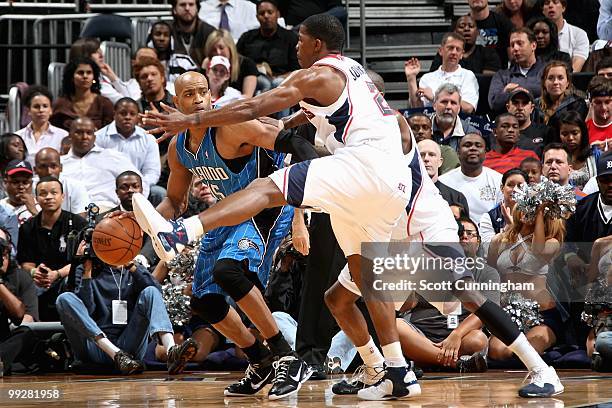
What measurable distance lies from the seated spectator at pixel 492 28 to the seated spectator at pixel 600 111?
7.28 feet

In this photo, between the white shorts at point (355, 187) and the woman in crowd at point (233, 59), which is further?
the woman in crowd at point (233, 59)

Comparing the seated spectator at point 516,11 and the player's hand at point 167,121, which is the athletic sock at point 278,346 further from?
the seated spectator at point 516,11

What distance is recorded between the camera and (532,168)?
892cm

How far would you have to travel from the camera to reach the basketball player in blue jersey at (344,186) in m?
4.90

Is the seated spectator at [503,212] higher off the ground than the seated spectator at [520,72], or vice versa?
the seated spectator at [520,72]

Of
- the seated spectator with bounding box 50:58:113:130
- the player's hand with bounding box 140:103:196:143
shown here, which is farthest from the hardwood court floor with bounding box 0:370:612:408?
the seated spectator with bounding box 50:58:113:130

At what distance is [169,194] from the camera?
20.3 ft

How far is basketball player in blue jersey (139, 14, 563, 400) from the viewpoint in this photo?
4898 millimetres

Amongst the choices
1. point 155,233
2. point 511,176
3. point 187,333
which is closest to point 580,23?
point 511,176

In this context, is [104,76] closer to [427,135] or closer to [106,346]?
[427,135]

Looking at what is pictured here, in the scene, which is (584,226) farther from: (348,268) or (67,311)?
(67,311)

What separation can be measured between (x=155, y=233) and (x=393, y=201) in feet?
4.08

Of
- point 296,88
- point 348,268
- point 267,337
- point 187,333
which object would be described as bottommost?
point 187,333

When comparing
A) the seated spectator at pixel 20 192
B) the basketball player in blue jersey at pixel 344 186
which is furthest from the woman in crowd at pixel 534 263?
the seated spectator at pixel 20 192
